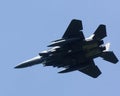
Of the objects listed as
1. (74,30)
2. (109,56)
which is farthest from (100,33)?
(109,56)

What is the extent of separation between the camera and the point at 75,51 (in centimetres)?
9450

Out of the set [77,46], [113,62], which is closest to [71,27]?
[77,46]

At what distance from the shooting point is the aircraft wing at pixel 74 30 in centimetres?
9112

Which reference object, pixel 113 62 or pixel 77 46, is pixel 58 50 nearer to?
pixel 77 46

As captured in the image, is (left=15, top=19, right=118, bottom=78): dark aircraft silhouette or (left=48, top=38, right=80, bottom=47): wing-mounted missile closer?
(left=48, top=38, right=80, bottom=47): wing-mounted missile

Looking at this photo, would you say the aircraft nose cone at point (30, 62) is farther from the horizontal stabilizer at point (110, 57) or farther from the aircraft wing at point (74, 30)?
the horizontal stabilizer at point (110, 57)

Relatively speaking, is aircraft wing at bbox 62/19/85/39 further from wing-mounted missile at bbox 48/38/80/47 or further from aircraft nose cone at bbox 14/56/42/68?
aircraft nose cone at bbox 14/56/42/68

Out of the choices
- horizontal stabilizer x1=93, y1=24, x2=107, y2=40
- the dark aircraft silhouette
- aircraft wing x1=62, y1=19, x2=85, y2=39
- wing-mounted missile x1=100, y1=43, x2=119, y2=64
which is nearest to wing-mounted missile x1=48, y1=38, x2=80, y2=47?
the dark aircraft silhouette

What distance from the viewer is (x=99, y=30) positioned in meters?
93.1

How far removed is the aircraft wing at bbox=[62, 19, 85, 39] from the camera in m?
91.1

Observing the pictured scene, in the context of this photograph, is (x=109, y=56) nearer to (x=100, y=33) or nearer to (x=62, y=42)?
(x=100, y=33)

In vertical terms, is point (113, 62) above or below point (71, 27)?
below

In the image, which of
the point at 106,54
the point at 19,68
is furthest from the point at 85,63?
the point at 19,68

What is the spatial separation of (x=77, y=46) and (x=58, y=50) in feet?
9.60
